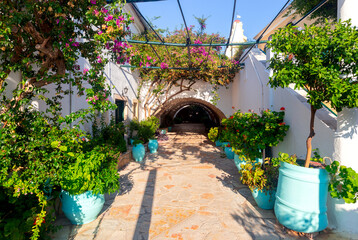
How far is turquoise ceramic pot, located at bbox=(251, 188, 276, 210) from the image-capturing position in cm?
362

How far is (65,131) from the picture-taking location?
3000mm

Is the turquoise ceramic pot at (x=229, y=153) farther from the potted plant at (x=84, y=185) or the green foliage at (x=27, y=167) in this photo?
the green foliage at (x=27, y=167)

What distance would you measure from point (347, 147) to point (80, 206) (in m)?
4.26

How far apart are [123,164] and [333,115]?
19.7ft

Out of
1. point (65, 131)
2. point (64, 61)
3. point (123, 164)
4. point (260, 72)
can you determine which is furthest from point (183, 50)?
point (65, 131)

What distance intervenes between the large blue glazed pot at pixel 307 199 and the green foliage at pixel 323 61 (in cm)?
100

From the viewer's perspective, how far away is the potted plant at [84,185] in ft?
9.43

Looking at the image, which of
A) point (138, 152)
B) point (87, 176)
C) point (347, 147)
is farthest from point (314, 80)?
point (138, 152)

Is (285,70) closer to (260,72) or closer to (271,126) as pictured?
(271,126)

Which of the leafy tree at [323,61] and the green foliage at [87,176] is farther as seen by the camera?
the green foliage at [87,176]

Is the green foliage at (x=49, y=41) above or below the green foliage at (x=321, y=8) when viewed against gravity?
below

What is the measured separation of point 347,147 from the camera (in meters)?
2.83

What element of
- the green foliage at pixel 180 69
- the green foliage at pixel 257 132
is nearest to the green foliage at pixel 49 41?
the green foliage at pixel 257 132

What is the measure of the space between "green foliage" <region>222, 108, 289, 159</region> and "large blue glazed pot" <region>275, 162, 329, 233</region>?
1.66m
